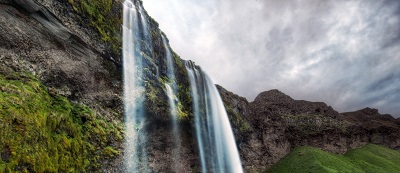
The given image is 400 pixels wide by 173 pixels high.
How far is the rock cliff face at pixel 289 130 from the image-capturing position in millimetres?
44128

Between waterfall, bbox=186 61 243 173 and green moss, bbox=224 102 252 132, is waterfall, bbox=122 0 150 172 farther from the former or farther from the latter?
green moss, bbox=224 102 252 132

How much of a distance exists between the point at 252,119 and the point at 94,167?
3969cm

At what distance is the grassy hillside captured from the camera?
36.3 m

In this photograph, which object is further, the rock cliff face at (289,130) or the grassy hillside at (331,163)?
the rock cliff face at (289,130)

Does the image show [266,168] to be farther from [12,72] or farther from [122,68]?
[12,72]

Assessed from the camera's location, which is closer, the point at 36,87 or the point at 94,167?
the point at 36,87

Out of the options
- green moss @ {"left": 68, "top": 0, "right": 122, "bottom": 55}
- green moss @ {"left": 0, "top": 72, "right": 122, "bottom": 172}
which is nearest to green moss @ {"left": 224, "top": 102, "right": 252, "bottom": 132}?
green moss @ {"left": 68, "top": 0, "right": 122, "bottom": 55}

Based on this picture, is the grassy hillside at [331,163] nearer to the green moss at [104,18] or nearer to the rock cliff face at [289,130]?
the rock cliff face at [289,130]

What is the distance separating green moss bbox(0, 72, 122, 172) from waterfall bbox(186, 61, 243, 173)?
50.4 feet

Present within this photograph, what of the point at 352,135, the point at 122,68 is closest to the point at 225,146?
A: the point at 122,68

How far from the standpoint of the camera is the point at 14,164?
31.4 ft

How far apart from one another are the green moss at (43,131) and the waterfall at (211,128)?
1535 cm

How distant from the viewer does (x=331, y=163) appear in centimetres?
3809

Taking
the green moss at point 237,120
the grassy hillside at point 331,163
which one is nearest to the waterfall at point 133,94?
the green moss at point 237,120
